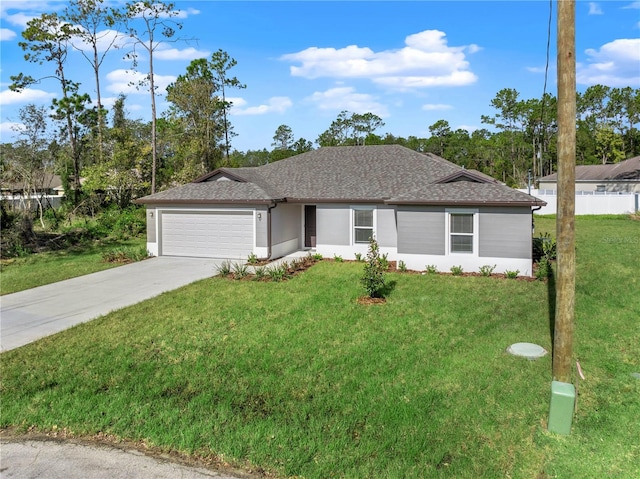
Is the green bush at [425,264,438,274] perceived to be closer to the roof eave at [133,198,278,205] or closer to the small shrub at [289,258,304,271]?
the small shrub at [289,258,304,271]

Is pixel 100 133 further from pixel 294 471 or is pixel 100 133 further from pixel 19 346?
pixel 294 471

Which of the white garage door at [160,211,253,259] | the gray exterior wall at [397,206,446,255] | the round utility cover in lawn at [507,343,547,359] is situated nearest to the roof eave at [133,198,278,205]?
the white garage door at [160,211,253,259]

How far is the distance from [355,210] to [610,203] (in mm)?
24379

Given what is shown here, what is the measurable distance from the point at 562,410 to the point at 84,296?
35.8ft

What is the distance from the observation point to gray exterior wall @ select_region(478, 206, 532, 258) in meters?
12.7

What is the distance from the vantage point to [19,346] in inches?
297

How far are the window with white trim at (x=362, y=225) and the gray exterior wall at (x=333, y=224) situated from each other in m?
0.23

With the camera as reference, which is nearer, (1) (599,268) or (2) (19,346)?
(2) (19,346)

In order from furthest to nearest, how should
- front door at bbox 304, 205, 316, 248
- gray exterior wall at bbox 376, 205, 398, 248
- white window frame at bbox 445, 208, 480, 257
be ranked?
1. front door at bbox 304, 205, 316, 248
2. gray exterior wall at bbox 376, 205, 398, 248
3. white window frame at bbox 445, 208, 480, 257

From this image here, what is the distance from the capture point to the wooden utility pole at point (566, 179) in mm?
5004

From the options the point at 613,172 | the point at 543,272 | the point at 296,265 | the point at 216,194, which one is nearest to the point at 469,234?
the point at 543,272

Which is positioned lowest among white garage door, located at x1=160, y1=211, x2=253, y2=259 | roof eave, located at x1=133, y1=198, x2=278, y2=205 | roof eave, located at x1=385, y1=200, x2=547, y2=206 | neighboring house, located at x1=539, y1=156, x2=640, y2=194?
white garage door, located at x1=160, y1=211, x2=253, y2=259

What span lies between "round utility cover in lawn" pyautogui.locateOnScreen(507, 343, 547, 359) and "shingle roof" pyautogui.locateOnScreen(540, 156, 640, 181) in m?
41.3

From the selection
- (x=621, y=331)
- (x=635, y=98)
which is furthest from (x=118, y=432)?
(x=635, y=98)
